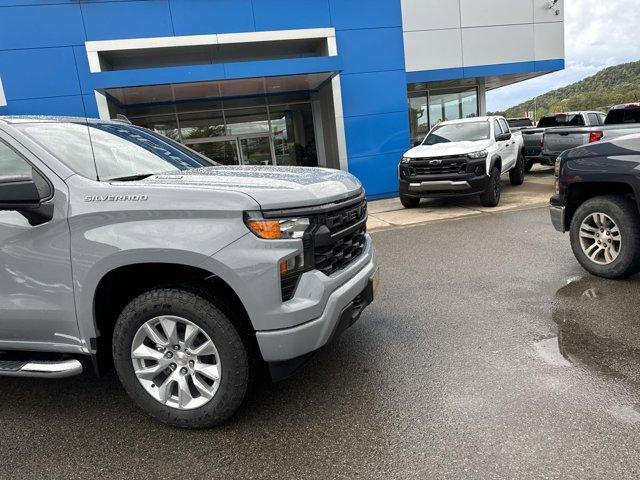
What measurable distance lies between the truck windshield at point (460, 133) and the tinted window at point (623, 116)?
3277 mm

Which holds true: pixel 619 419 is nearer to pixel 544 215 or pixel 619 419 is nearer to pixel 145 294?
pixel 145 294

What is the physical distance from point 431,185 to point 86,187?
27.0 ft

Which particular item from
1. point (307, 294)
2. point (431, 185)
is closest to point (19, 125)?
point (307, 294)

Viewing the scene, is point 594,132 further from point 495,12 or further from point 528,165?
point 495,12

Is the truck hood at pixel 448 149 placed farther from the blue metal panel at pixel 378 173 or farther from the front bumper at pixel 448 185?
the blue metal panel at pixel 378 173

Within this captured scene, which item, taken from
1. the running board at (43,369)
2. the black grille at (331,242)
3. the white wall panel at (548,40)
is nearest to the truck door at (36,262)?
the running board at (43,369)

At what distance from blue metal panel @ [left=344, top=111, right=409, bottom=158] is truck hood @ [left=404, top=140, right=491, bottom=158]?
2.64 meters

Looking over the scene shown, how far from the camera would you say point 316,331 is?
8.66 ft

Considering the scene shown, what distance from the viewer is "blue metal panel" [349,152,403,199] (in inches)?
517

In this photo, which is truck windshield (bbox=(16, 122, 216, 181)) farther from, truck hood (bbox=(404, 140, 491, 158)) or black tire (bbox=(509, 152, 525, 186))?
black tire (bbox=(509, 152, 525, 186))

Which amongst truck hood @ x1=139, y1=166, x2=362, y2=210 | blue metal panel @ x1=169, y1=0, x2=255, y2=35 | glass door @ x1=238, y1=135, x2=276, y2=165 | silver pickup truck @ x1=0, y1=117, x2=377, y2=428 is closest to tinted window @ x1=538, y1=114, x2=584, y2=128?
glass door @ x1=238, y1=135, x2=276, y2=165

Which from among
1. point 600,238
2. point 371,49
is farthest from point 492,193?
point 371,49

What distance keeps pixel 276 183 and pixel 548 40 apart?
16.9m

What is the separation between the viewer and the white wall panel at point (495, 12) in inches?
610
